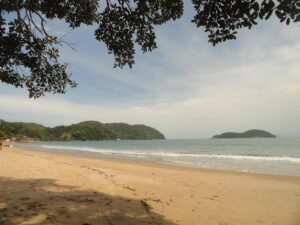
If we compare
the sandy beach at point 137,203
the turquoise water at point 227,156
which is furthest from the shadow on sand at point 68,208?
the turquoise water at point 227,156

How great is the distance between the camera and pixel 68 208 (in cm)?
705

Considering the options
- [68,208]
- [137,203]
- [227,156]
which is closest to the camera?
[68,208]

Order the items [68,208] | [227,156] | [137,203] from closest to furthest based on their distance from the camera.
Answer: [68,208] < [137,203] < [227,156]

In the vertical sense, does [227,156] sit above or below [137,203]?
above

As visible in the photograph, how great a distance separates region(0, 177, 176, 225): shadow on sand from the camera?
249 inches

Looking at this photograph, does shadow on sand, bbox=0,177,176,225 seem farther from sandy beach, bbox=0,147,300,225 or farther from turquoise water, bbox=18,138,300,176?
turquoise water, bbox=18,138,300,176

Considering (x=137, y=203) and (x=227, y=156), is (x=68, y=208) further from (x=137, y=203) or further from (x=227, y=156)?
(x=227, y=156)

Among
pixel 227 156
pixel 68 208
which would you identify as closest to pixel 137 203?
pixel 68 208

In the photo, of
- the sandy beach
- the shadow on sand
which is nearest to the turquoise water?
the sandy beach

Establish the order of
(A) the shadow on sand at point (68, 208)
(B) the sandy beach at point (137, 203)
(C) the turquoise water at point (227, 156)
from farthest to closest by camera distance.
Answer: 1. (C) the turquoise water at point (227, 156)
2. (B) the sandy beach at point (137, 203)
3. (A) the shadow on sand at point (68, 208)

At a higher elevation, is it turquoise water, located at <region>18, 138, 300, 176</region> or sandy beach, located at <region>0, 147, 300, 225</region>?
turquoise water, located at <region>18, 138, 300, 176</region>

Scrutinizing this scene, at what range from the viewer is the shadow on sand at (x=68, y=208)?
6.34 metres

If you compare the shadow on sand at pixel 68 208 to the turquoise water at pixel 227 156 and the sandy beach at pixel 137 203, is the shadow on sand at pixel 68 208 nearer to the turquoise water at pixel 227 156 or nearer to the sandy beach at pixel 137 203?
Answer: the sandy beach at pixel 137 203

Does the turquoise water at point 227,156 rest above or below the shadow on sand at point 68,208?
above
